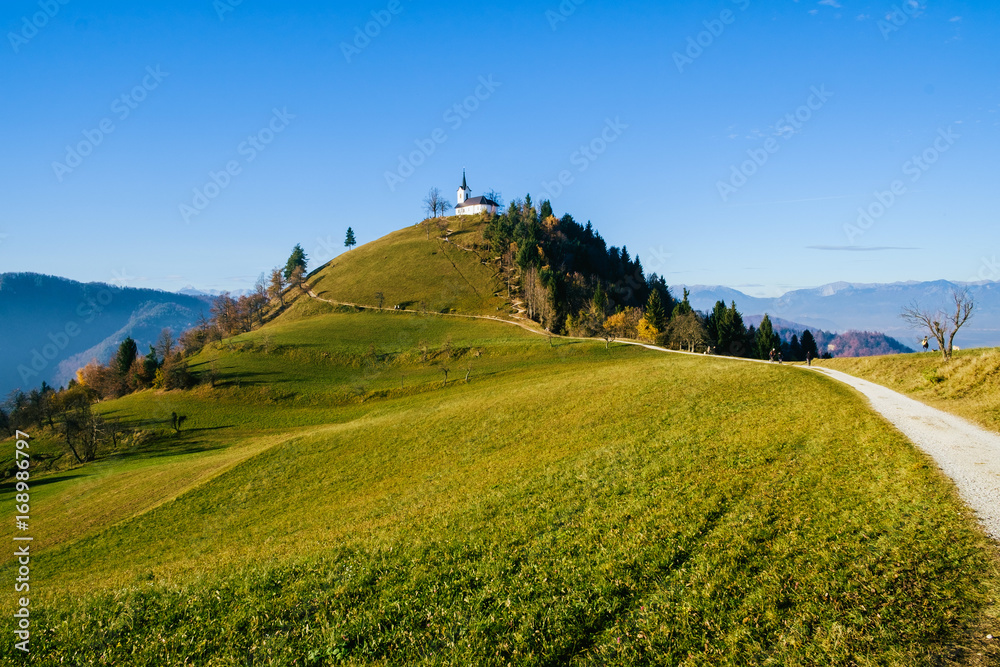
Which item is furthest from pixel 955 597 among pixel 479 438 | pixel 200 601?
pixel 479 438

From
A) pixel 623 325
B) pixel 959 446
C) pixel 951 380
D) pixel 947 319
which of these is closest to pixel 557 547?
pixel 959 446

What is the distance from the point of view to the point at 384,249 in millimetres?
187875

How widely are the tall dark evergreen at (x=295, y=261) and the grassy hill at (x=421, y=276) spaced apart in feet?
27.9

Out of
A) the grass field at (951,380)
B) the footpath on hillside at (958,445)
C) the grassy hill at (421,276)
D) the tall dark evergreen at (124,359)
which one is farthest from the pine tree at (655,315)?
the tall dark evergreen at (124,359)

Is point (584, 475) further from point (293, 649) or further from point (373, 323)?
point (373, 323)

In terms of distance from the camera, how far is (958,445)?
2020cm

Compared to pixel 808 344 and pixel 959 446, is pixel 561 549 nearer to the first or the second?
pixel 959 446

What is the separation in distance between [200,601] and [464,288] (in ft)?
452

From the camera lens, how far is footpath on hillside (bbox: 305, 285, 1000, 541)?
1470 cm

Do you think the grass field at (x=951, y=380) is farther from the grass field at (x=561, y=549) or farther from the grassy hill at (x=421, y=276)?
the grassy hill at (x=421, y=276)

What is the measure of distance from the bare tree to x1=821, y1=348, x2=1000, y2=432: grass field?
1510 millimetres

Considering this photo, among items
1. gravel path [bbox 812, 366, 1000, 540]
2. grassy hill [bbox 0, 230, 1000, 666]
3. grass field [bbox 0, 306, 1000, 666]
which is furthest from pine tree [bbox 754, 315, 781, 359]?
gravel path [bbox 812, 366, 1000, 540]

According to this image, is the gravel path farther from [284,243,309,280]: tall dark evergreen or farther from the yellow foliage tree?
[284,243,309,280]: tall dark evergreen

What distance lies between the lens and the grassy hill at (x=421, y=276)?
14275 cm
